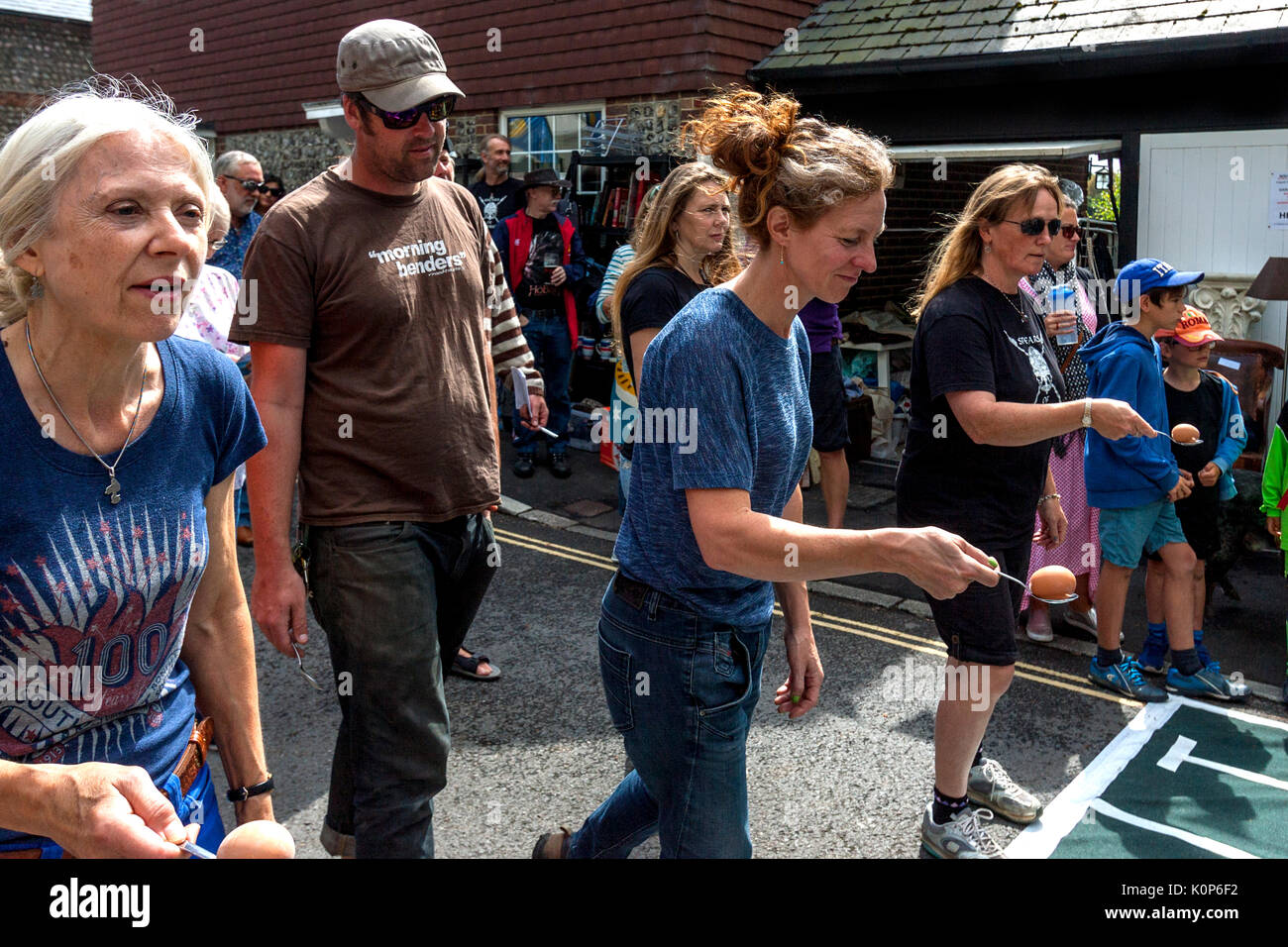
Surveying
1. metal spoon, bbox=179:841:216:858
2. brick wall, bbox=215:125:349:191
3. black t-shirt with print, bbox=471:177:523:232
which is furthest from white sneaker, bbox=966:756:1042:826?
brick wall, bbox=215:125:349:191

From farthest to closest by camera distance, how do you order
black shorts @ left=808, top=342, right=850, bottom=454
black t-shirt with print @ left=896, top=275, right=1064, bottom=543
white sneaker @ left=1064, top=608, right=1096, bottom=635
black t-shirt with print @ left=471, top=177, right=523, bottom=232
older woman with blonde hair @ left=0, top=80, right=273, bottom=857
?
1. black t-shirt with print @ left=471, top=177, right=523, bottom=232
2. black shorts @ left=808, top=342, right=850, bottom=454
3. white sneaker @ left=1064, top=608, right=1096, bottom=635
4. black t-shirt with print @ left=896, top=275, right=1064, bottom=543
5. older woman with blonde hair @ left=0, top=80, right=273, bottom=857

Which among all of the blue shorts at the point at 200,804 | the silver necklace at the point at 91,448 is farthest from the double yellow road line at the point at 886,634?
the silver necklace at the point at 91,448

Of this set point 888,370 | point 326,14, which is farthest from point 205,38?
point 888,370

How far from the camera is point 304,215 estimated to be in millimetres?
3070

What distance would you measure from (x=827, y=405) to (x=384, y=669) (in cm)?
471

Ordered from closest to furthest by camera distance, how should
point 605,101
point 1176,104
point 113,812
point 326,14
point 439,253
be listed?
point 113,812 → point 439,253 → point 1176,104 → point 605,101 → point 326,14

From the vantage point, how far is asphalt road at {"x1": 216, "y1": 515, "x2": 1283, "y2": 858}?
4.17 m

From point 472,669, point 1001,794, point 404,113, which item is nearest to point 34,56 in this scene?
point 472,669

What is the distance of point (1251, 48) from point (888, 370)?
3.91 m

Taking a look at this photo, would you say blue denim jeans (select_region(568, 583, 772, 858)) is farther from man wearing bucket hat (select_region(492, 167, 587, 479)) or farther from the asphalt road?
man wearing bucket hat (select_region(492, 167, 587, 479))

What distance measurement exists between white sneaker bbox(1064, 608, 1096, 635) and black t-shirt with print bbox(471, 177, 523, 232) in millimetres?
5773

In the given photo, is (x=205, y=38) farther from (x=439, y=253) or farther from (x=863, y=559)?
(x=863, y=559)

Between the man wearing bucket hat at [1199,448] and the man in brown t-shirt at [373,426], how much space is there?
12.9 feet

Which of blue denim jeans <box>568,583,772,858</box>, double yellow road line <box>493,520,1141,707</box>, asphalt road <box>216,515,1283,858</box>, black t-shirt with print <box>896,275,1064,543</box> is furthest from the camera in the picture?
double yellow road line <box>493,520,1141,707</box>
